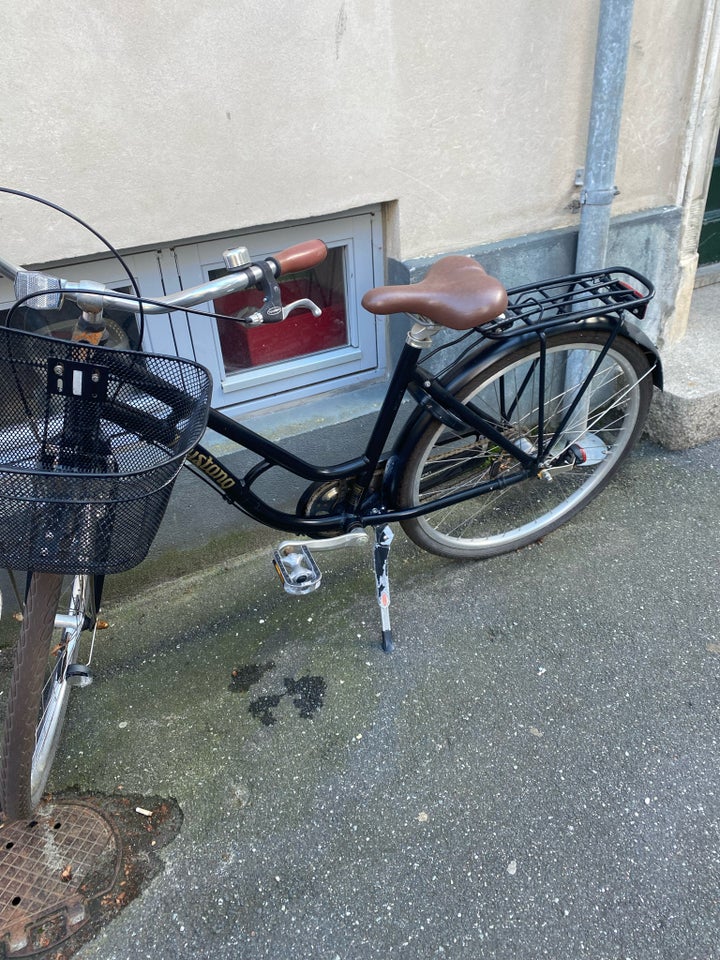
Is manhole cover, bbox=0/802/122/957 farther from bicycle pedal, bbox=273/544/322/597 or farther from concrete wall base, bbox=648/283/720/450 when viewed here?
concrete wall base, bbox=648/283/720/450

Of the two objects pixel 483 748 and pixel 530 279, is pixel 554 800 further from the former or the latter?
pixel 530 279

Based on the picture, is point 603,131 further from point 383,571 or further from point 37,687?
point 37,687

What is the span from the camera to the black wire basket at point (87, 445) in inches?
55.6

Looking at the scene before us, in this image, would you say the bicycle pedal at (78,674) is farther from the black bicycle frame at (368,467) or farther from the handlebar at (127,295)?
the handlebar at (127,295)

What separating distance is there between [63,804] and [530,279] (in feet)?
8.39

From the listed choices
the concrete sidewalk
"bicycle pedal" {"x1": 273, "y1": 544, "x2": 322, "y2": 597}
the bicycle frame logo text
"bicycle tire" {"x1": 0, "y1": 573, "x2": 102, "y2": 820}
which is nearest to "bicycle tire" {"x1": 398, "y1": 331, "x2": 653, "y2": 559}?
the concrete sidewalk

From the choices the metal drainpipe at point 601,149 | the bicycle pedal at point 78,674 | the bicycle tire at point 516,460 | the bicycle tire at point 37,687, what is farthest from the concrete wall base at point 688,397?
the bicycle pedal at point 78,674

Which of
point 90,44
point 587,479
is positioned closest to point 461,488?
point 587,479

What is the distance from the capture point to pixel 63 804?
1974mm

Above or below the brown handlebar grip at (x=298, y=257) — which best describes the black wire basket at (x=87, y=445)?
below

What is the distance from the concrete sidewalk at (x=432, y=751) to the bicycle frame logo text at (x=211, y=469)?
0.65 m

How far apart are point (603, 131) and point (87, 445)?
7.46 ft

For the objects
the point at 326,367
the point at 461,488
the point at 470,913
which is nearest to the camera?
the point at 470,913

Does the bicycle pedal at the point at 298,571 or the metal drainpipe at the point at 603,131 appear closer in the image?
the bicycle pedal at the point at 298,571
